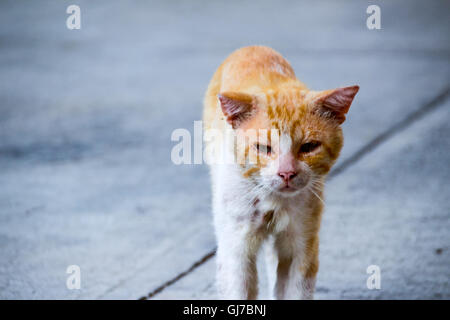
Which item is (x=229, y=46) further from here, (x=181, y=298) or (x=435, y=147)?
(x=181, y=298)

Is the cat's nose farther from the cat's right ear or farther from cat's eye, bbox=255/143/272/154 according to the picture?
the cat's right ear

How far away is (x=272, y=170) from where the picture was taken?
254 cm

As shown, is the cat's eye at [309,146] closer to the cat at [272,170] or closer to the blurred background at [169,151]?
the cat at [272,170]

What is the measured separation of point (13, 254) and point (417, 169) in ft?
10.6

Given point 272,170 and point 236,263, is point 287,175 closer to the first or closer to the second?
point 272,170

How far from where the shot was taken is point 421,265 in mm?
3672

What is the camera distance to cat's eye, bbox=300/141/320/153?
260cm

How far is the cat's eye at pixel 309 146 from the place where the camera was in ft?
8.52

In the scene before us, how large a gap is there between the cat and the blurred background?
0.53 m

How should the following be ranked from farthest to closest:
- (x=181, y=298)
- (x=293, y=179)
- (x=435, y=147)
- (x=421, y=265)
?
1. (x=435, y=147)
2. (x=421, y=265)
3. (x=181, y=298)
4. (x=293, y=179)

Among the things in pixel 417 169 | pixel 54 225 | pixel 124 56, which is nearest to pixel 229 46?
pixel 124 56

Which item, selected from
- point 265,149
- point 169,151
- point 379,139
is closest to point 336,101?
point 265,149

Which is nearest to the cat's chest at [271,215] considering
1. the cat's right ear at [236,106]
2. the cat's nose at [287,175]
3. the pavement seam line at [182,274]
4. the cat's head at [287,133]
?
the cat's head at [287,133]

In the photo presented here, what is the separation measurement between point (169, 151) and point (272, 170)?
3006mm
